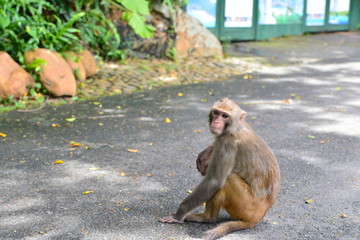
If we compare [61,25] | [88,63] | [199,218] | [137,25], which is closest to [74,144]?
[199,218]

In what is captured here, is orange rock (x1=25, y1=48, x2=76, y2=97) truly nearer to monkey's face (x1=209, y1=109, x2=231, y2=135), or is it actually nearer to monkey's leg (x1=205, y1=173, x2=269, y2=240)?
monkey's face (x1=209, y1=109, x2=231, y2=135)

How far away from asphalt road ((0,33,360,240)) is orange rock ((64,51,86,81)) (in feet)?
3.41

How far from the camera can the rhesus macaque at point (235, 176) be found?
3645 mm

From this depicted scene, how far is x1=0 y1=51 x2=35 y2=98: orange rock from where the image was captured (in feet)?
25.8

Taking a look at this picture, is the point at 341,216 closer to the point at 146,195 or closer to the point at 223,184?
the point at 223,184

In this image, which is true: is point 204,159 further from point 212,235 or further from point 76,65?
point 76,65

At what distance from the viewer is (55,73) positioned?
8359 mm

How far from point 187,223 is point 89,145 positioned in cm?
246

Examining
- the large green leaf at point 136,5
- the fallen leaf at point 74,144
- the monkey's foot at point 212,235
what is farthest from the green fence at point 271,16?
the monkey's foot at point 212,235

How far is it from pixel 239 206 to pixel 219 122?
670mm

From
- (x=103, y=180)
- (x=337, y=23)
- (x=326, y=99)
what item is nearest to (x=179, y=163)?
(x=103, y=180)

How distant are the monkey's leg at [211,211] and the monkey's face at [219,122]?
1.55 ft

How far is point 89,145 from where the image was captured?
6.02 meters

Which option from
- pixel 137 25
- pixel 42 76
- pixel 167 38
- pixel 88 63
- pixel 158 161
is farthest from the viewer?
pixel 167 38
